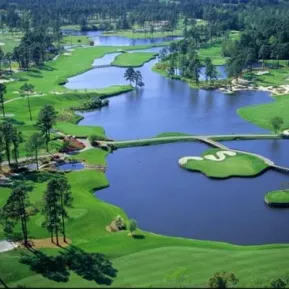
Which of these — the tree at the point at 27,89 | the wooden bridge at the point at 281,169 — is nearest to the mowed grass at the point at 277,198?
the wooden bridge at the point at 281,169

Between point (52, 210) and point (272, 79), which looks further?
point (272, 79)

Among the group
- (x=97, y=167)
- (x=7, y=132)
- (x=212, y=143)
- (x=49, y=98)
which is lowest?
(x=97, y=167)

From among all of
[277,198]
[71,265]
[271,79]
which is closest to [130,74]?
[271,79]

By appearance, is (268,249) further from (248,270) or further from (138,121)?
(138,121)

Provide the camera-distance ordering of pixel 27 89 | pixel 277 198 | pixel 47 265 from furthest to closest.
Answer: pixel 27 89
pixel 277 198
pixel 47 265

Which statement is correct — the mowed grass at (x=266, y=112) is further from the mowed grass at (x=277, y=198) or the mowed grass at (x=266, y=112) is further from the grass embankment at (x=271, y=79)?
the mowed grass at (x=277, y=198)

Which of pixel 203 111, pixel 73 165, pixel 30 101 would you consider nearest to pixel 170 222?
pixel 73 165

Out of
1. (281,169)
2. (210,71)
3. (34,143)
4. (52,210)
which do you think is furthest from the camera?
(210,71)

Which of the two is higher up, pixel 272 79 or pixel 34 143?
pixel 34 143

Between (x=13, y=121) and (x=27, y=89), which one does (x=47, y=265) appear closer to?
(x=13, y=121)
